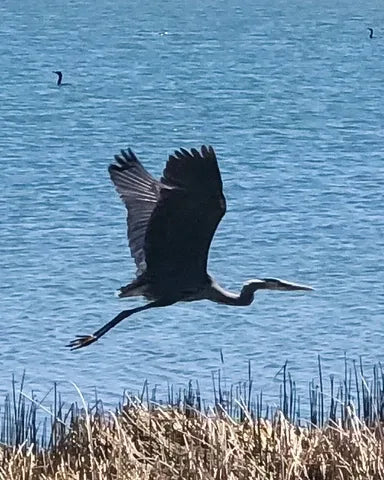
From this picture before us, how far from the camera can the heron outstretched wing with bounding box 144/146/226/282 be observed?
6742 mm

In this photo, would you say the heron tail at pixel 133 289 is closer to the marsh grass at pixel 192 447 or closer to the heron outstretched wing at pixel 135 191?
the heron outstretched wing at pixel 135 191

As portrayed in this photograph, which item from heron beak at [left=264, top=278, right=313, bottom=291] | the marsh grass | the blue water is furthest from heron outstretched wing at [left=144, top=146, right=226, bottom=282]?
the blue water

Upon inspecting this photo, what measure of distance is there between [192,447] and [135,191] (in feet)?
3.82

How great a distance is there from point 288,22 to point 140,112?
15.0 meters

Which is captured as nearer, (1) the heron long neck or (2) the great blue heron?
(2) the great blue heron

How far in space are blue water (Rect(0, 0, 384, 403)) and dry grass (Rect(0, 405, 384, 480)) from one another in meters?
2.79

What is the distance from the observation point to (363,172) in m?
17.9

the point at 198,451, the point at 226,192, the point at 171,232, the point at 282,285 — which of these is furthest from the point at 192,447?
the point at 226,192

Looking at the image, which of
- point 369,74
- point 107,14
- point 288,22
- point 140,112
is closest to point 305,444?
point 140,112

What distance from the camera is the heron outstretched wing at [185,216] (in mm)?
6742

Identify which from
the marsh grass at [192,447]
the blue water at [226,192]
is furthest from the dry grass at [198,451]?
A: the blue water at [226,192]

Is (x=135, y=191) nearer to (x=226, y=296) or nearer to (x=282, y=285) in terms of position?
(x=226, y=296)

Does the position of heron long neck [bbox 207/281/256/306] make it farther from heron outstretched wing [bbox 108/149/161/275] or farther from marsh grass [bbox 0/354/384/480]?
marsh grass [bbox 0/354/384/480]

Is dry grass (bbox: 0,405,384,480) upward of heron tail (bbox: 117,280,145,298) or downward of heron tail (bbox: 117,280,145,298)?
downward
